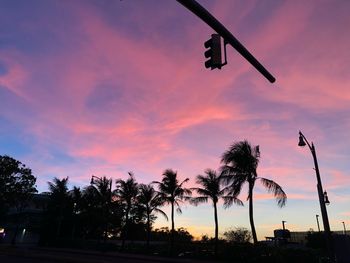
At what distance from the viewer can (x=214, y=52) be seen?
7969 mm

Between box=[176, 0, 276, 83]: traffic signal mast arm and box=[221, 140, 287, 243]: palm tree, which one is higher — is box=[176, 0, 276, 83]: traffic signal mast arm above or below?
below

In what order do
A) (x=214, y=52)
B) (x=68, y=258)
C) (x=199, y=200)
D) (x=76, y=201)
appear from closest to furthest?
(x=214, y=52) → (x=68, y=258) → (x=199, y=200) → (x=76, y=201)

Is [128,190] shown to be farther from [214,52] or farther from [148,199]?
[214,52]

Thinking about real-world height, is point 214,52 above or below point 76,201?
A: below

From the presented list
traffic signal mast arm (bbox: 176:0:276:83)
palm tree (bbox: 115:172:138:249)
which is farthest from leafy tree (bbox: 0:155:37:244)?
traffic signal mast arm (bbox: 176:0:276:83)

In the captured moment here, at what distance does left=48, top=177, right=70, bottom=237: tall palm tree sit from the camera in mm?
61066

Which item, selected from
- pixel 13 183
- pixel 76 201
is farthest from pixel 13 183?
pixel 76 201

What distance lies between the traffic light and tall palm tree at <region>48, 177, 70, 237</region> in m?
57.8

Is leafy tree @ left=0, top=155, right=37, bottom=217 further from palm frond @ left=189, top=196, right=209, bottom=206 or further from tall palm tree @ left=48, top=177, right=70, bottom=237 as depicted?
palm frond @ left=189, top=196, right=209, bottom=206

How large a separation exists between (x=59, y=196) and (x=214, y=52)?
192ft

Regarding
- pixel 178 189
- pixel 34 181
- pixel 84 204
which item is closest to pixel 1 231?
pixel 34 181

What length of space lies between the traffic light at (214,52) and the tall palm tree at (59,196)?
57.8 m

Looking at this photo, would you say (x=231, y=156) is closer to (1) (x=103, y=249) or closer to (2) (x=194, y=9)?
(1) (x=103, y=249)

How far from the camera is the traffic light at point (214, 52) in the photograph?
792 cm
